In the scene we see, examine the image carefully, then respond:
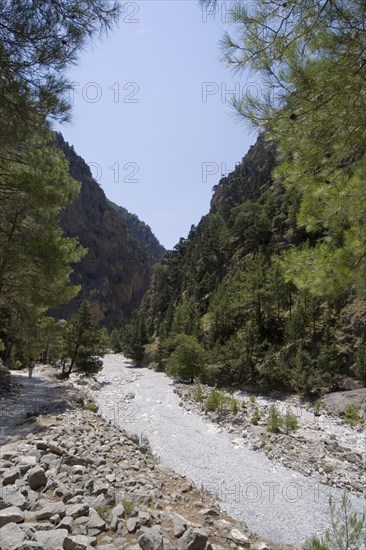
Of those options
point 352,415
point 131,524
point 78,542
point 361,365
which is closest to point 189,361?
point 361,365

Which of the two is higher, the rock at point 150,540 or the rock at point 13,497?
the rock at point 13,497

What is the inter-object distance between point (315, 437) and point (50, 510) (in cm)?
1305

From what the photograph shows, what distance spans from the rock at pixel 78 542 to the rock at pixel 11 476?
1.85 meters

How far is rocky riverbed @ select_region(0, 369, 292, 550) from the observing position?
372cm

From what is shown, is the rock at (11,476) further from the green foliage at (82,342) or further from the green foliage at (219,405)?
the green foliage at (82,342)

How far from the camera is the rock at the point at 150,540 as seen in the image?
12.2 feet

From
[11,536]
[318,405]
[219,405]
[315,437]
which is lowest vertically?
[318,405]

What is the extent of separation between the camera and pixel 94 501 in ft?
15.5

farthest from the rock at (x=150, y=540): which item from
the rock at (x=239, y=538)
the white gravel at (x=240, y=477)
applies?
the white gravel at (x=240, y=477)

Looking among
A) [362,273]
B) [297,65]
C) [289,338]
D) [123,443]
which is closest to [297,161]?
[297,65]

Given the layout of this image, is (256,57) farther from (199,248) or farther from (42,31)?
(199,248)

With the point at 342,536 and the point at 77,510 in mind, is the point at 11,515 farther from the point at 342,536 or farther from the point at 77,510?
the point at 342,536

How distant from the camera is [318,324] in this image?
30.5 m

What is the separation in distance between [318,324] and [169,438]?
2169cm
